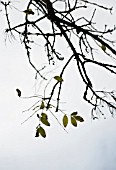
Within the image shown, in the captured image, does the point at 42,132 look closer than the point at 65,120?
Yes

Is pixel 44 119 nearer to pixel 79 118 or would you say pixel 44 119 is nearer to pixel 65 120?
pixel 65 120

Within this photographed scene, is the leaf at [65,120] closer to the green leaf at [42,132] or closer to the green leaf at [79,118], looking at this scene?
the green leaf at [79,118]

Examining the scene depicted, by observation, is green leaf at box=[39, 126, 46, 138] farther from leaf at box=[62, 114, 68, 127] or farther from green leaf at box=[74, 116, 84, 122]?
green leaf at box=[74, 116, 84, 122]

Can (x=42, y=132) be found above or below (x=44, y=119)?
below

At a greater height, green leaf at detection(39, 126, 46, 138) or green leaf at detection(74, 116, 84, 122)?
green leaf at detection(74, 116, 84, 122)

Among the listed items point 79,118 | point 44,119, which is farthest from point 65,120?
point 44,119

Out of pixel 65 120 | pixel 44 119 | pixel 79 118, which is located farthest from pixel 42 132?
pixel 79 118

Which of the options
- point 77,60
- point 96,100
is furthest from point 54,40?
point 96,100

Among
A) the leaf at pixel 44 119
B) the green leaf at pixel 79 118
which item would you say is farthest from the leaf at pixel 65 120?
the leaf at pixel 44 119

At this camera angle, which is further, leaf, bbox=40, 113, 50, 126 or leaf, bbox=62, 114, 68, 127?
leaf, bbox=62, 114, 68, 127

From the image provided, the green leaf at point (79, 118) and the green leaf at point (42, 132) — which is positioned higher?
the green leaf at point (79, 118)

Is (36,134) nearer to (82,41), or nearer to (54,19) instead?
(54,19)

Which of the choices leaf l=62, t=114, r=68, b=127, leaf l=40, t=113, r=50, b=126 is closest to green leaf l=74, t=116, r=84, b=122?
leaf l=62, t=114, r=68, b=127

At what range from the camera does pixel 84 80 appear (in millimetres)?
4637
